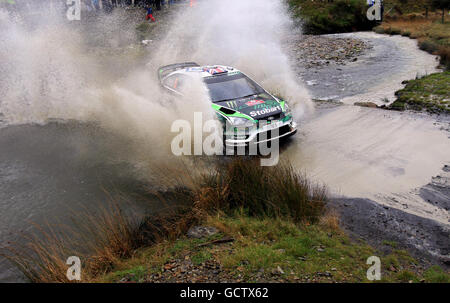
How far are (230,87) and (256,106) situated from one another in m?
1.11

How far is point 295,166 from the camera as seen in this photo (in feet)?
24.6

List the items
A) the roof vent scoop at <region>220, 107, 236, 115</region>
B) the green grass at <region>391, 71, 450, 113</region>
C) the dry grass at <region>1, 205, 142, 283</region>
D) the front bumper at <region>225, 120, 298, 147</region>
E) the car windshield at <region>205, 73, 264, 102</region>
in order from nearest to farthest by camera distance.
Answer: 1. the dry grass at <region>1, 205, 142, 283</region>
2. the front bumper at <region>225, 120, 298, 147</region>
3. the roof vent scoop at <region>220, 107, 236, 115</region>
4. the car windshield at <region>205, 73, 264, 102</region>
5. the green grass at <region>391, 71, 450, 113</region>

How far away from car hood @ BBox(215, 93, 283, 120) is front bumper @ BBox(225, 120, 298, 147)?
291 millimetres

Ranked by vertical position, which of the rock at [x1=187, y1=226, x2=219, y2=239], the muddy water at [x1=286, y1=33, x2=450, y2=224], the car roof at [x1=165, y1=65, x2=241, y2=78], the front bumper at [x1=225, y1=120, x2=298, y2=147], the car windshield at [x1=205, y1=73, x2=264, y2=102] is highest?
the car roof at [x1=165, y1=65, x2=241, y2=78]

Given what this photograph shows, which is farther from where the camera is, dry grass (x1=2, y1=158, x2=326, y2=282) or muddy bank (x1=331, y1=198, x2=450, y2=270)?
dry grass (x1=2, y1=158, x2=326, y2=282)

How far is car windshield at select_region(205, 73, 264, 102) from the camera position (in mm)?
8539

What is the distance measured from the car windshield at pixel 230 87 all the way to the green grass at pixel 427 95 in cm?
451

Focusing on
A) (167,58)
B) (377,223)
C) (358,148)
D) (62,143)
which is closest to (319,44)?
(167,58)

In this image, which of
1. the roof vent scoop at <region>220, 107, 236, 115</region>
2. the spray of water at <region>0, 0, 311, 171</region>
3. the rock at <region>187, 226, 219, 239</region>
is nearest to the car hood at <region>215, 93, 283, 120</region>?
the roof vent scoop at <region>220, 107, 236, 115</region>

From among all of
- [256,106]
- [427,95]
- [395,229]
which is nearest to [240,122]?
[256,106]

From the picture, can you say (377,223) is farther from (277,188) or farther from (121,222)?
(121,222)

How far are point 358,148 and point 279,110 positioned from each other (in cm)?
193

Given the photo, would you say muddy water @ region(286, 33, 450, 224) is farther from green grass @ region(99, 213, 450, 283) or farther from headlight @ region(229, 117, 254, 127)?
green grass @ region(99, 213, 450, 283)

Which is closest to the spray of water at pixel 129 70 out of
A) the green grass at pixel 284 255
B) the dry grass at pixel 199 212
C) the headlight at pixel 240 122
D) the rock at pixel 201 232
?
the headlight at pixel 240 122
